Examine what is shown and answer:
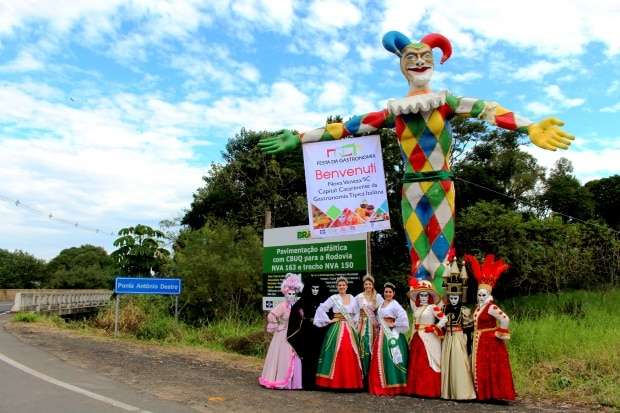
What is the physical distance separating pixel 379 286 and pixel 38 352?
14377mm

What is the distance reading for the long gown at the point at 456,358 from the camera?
21.9 feet

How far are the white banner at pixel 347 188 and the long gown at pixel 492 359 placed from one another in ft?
6.58

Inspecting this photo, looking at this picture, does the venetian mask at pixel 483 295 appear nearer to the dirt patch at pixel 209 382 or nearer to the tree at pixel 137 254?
the dirt patch at pixel 209 382

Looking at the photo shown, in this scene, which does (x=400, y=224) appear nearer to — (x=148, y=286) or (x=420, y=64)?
(x=148, y=286)

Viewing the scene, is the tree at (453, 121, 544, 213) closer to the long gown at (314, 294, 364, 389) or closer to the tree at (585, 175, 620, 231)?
the tree at (585, 175, 620, 231)

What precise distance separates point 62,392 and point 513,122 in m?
6.34

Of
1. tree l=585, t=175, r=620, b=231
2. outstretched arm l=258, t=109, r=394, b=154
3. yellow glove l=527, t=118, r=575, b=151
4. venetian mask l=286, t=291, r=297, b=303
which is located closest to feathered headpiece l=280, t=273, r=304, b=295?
venetian mask l=286, t=291, r=297, b=303

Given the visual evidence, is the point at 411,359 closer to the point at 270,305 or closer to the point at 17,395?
the point at 270,305

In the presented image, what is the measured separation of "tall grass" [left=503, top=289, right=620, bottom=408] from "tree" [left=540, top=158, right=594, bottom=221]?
670 inches

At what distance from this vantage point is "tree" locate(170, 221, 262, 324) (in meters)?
17.3

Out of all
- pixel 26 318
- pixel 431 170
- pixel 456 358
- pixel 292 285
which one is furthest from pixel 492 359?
pixel 26 318

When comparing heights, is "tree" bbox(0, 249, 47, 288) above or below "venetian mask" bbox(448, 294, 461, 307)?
above

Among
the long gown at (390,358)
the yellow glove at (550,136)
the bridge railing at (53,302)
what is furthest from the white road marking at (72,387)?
the bridge railing at (53,302)

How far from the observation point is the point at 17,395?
21.0 feet
